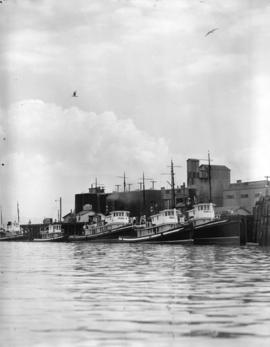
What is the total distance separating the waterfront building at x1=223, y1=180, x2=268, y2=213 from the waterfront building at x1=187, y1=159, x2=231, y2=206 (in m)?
5.82

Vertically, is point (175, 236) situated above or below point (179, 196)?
below

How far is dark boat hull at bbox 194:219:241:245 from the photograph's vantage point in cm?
9194

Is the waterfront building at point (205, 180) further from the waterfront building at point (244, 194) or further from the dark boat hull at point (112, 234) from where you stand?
the dark boat hull at point (112, 234)

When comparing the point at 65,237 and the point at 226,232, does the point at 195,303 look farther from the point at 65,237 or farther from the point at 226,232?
the point at 65,237

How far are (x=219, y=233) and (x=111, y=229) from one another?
1516 inches

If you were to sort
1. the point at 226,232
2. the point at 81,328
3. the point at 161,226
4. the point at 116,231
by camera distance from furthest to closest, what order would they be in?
the point at 116,231 < the point at 161,226 < the point at 226,232 < the point at 81,328

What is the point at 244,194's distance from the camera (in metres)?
135

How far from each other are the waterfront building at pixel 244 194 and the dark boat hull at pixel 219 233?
3839cm

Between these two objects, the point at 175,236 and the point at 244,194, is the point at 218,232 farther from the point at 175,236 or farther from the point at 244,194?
the point at 244,194

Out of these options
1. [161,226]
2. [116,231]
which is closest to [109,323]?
[161,226]

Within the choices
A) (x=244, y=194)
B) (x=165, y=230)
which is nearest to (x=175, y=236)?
(x=165, y=230)

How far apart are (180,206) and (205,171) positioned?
A: 9083 millimetres

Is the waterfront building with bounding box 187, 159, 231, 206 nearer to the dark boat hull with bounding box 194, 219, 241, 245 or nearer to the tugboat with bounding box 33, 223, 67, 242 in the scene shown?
the tugboat with bounding box 33, 223, 67, 242

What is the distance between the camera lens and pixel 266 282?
2697 cm
